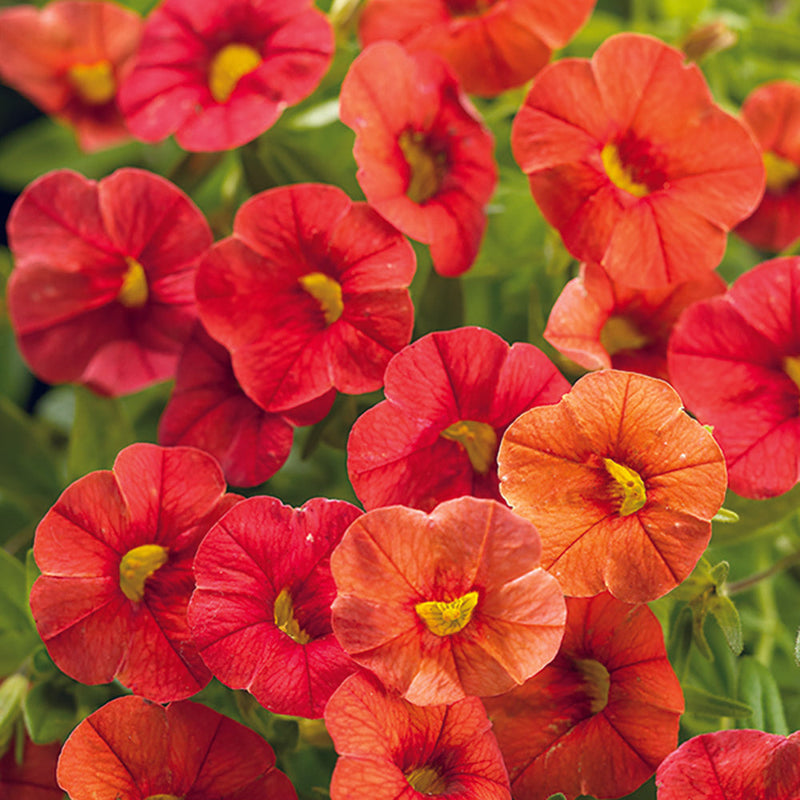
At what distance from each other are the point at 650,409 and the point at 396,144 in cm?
23

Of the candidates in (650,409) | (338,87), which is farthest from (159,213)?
(650,409)

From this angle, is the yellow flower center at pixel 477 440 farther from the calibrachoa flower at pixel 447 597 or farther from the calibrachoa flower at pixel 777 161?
the calibrachoa flower at pixel 777 161

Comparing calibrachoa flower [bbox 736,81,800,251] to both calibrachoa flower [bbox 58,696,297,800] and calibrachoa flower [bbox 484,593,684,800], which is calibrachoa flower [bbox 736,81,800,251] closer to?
calibrachoa flower [bbox 484,593,684,800]

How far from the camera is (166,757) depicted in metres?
0.45

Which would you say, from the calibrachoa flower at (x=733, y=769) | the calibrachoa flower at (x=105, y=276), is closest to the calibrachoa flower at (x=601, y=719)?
the calibrachoa flower at (x=733, y=769)

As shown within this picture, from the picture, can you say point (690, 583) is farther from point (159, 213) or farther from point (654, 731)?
point (159, 213)

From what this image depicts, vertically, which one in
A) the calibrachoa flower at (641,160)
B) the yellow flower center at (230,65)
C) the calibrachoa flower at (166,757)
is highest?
the calibrachoa flower at (641,160)

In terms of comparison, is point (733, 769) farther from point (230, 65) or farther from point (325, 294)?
point (230, 65)

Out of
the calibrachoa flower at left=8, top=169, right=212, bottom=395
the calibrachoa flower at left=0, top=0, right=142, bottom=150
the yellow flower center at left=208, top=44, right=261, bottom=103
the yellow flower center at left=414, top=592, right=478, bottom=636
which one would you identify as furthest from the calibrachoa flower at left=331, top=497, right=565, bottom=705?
the calibrachoa flower at left=0, top=0, right=142, bottom=150

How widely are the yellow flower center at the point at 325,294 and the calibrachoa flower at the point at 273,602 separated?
14 cm

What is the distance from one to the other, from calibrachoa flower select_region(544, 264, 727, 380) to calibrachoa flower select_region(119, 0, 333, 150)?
0.23m

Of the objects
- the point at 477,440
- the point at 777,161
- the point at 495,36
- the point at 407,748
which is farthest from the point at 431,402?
the point at 777,161

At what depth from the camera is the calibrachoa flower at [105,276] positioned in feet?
1.91

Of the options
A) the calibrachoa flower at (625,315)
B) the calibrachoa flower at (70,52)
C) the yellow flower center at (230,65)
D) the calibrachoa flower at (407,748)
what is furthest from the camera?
the calibrachoa flower at (70,52)
